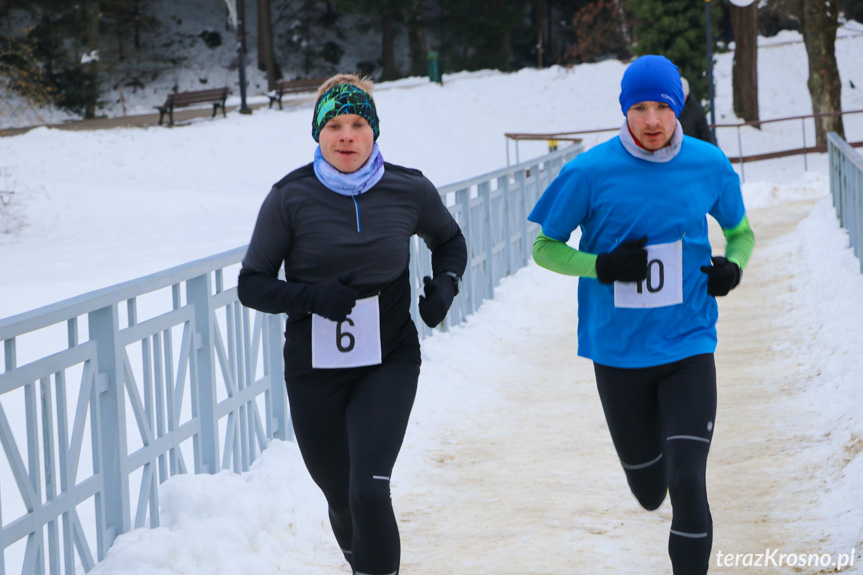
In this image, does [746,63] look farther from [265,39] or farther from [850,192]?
[850,192]

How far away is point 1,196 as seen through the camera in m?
17.5

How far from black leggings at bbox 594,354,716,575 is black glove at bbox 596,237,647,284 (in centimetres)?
32

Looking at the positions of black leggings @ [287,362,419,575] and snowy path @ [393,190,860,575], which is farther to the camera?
snowy path @ [393,190,860,575]

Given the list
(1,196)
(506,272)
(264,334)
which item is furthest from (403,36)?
(264,334)

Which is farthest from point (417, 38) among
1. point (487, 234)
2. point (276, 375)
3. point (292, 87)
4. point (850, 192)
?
point (276, 375)

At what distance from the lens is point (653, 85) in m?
3.83

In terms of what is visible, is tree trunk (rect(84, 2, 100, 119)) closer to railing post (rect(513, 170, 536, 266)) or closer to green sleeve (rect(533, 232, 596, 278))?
railing post (rect(513, 170, 536, 266))

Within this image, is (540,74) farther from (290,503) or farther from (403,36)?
(290,503)

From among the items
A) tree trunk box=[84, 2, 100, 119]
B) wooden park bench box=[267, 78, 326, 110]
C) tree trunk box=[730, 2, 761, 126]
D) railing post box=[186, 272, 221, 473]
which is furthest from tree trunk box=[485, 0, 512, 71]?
railing post box=[186, 272, 221, 473]

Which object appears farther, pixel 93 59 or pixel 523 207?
pixel 93 59

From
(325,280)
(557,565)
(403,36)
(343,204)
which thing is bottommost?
(557,565)

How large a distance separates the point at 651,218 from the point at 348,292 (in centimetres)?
107

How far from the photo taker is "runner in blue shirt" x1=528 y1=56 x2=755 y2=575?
3.82 meters

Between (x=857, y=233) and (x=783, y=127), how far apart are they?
2373cm
